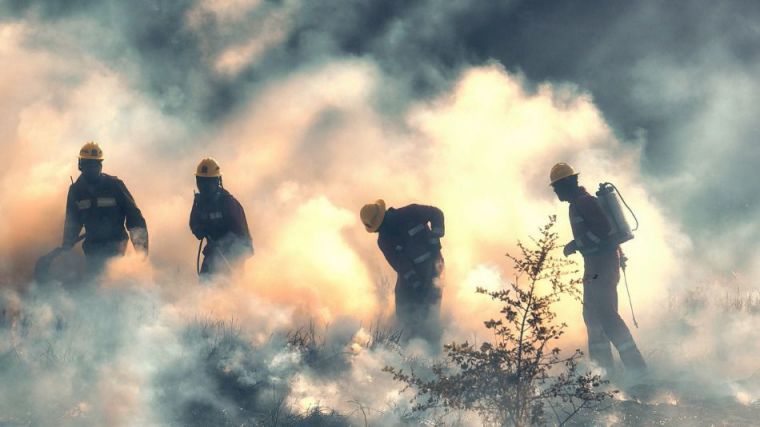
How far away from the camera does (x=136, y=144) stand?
55.0ft

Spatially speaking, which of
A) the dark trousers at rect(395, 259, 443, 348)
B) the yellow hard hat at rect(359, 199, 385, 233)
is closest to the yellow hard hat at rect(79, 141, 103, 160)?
the yellow hard hat at rect(359, 199, 385, 233)

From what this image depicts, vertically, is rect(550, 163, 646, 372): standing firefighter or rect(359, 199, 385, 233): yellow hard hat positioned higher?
rect(359, 199, 385, 233): yellow hard hat

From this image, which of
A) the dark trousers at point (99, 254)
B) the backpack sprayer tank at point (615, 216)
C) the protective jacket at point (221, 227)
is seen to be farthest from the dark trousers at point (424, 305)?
the dark trousers at point (99, 254)

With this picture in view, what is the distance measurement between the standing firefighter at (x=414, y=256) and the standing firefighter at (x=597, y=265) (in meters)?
1.35

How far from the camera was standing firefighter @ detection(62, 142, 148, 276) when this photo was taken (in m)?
9.02

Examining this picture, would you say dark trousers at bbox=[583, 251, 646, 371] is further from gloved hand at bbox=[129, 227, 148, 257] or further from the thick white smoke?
gloved hand at bbox=[129, 227, 148, 257]

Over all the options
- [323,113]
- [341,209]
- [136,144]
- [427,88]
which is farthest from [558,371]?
[427,88]

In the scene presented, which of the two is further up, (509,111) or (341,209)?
(509,111)

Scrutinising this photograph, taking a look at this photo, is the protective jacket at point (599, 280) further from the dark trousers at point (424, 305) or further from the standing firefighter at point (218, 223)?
the standing firefighter at point (218, 223)

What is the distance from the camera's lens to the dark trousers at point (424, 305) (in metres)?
9.61

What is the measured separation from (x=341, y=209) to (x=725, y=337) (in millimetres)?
6765

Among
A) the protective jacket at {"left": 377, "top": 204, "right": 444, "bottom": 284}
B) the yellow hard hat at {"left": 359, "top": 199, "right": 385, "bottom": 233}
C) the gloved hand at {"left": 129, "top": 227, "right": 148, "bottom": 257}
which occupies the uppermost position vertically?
the yellow hard hat at {"left": 359, "top": 199, "right": 385, "bottom": 233}

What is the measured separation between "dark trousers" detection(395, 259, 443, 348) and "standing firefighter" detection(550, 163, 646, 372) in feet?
4.93

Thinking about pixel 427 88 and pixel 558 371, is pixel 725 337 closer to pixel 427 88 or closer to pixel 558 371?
pixel 558 371
